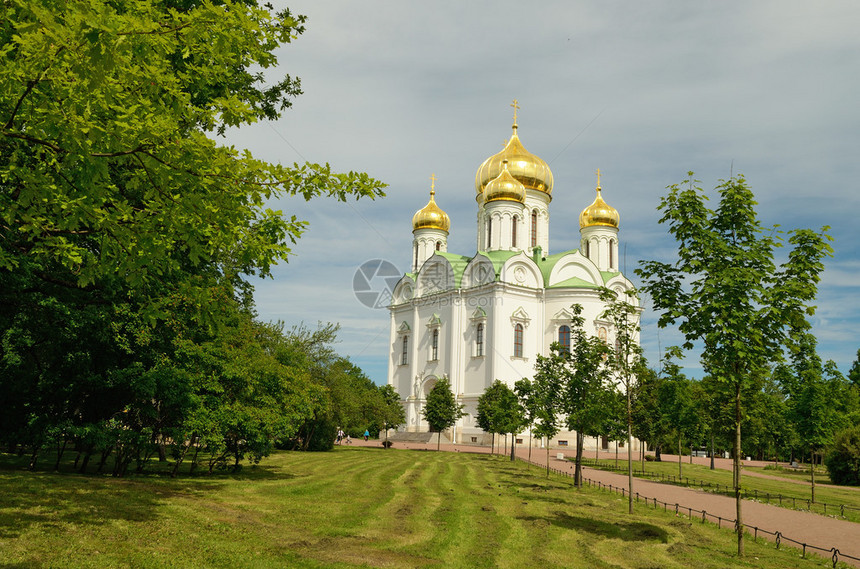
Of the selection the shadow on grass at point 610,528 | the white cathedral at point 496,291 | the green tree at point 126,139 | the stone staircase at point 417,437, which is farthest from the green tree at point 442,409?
the green tree at point 126,139

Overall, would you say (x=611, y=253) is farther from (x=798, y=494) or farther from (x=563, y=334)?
(x=798, y=494)

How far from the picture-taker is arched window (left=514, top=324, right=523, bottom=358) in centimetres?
5219

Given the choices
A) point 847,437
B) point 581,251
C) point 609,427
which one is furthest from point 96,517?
point 581,251

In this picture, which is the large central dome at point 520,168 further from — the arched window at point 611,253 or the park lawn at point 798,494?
the park lawn at point 798,494

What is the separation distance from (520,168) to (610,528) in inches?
1951

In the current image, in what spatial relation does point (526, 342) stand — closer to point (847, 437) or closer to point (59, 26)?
point (847, 437)

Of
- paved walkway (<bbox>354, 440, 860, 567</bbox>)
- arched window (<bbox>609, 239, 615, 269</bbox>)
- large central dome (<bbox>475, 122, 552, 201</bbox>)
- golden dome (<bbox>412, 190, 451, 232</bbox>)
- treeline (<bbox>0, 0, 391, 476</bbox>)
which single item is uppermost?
large central dome (<bbox>475, 122, 552, 201</bbox>)

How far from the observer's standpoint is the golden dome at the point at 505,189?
2223 inches

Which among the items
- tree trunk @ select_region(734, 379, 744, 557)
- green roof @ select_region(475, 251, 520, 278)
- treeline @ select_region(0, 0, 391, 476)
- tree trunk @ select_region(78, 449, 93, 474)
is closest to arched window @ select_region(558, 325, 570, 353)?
green roof @ select_region(475, 251, 520, 278)

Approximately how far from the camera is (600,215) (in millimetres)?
61469

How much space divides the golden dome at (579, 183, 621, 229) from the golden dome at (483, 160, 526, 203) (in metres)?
8.47

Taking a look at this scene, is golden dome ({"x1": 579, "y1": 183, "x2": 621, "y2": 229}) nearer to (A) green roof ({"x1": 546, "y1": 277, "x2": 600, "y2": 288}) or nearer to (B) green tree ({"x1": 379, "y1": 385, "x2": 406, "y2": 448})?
(A) green roof ({"x1": 546, "y1": 277, "x2": 600, "y2": 288})

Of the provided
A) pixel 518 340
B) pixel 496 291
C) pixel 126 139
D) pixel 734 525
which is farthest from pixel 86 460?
pixel 518 340

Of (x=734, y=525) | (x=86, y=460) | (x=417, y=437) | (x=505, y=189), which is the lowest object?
(x=417, y=437)
